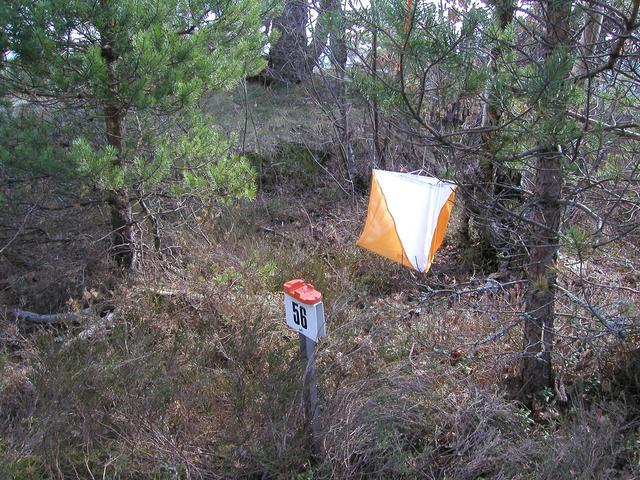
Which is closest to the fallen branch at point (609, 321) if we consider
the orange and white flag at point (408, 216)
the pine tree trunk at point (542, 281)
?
the pine tree trunk at point (542, 281)

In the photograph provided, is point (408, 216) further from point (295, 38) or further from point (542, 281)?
point (295, 38)

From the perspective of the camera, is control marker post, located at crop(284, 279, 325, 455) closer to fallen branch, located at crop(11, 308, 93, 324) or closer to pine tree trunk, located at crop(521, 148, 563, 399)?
pine tree trunk, located at crop(521, 148, 563, 399)

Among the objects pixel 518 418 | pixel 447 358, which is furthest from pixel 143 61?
pixel 518 418

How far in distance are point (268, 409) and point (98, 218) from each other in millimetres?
2933

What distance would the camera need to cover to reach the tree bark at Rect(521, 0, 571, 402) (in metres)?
2.70

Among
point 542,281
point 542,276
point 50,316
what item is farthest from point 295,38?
point 542,281

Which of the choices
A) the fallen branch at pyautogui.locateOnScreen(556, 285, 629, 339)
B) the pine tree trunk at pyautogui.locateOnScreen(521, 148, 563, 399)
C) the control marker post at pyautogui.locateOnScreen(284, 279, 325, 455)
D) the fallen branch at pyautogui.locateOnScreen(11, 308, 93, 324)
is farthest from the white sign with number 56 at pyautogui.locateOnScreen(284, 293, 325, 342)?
the fallen branch at pyautogui.locateOnScreen(11, 308, 93, 324)

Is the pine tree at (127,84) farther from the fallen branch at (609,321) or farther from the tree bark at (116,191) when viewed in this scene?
the fallen branch at (609,321)

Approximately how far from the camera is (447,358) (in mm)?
3393

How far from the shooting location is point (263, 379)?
2814 millimetres

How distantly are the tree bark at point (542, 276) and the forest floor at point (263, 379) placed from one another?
10 cm

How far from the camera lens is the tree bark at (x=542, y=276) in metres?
2.70

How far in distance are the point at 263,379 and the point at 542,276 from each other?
4.87 ft

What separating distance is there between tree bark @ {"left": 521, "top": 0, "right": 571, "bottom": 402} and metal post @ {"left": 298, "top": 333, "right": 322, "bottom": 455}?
3.69 ft
